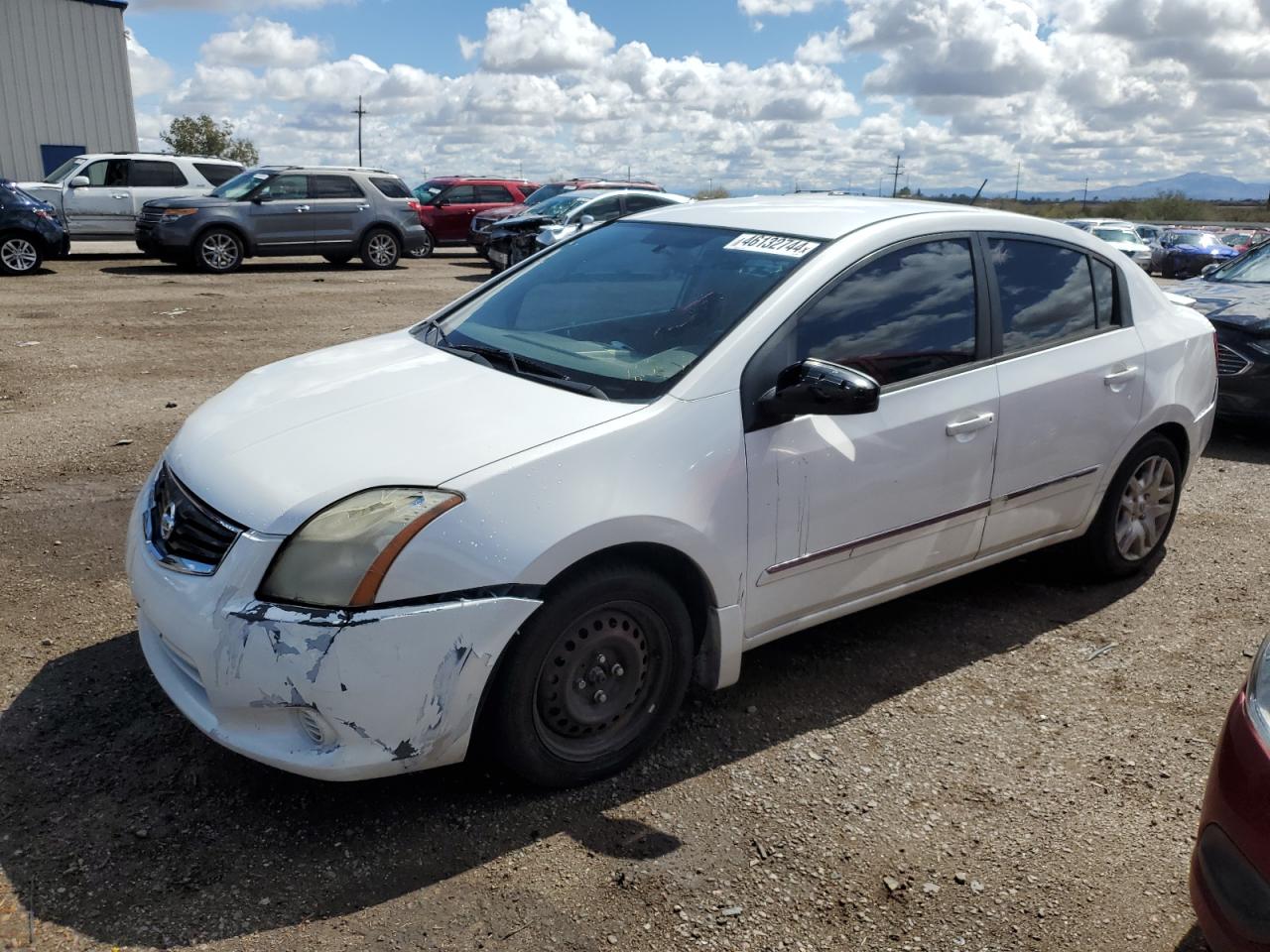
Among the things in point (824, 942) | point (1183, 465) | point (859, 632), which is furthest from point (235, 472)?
point (1183, 465)

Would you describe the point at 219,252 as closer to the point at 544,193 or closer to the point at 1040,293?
the point at 544,193

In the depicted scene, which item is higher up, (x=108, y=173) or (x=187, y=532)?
(x=108, y=173)

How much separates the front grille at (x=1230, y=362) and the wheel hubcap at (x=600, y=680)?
20.0 feet

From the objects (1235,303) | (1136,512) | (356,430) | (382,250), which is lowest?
(1136,512)

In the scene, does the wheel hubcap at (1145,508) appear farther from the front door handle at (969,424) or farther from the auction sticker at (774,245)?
the auction sticker at (774,245)

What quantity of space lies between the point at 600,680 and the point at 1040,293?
8.05 feet

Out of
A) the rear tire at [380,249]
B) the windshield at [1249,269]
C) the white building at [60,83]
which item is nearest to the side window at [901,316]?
the windshield at [1249,269]

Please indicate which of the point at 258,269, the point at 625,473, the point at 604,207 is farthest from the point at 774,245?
the point at 258,269

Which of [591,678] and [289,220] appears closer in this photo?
[591,678]

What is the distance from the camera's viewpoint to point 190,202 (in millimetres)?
16672

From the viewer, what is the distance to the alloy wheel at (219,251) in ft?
54.9

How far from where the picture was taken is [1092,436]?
14.1ft

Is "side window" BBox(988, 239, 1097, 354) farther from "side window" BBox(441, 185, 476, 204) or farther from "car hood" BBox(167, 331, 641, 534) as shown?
"side window" BBox(441, 185, 476, 204)

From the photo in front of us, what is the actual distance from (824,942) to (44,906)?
1912 millimetres
